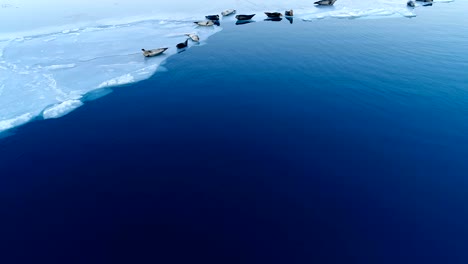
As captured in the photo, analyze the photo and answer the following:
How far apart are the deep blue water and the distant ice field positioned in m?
1.66

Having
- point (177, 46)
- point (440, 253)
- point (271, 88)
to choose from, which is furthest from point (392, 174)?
point (177, 46)

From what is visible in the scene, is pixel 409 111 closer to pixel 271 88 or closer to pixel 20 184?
pixel 271 88

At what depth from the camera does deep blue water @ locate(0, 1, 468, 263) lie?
824 cm

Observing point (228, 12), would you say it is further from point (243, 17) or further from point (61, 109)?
point (61, 109)

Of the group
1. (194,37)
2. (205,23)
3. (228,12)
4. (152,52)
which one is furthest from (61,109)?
(228,12)

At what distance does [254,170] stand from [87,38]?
19.0 metres

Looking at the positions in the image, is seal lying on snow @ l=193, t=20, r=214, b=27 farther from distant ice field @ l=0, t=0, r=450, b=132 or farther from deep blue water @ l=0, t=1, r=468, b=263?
deep blue water @ l=0, t=1, r=468, b=263

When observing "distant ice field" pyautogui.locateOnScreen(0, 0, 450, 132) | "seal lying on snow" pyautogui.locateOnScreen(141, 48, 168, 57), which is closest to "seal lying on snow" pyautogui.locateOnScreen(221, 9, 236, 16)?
"distant ice field" pyautogui.locateOnScreen(0, 0, 450, 132)

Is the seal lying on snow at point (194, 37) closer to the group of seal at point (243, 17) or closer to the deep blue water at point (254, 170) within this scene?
the group of seal at point (243, 17)

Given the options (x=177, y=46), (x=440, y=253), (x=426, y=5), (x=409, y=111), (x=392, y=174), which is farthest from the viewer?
(x=426, y=5)

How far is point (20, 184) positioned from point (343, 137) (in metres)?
12.0

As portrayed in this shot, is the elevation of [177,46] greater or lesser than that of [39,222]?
greater

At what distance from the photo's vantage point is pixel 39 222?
Answer: 8.95 m

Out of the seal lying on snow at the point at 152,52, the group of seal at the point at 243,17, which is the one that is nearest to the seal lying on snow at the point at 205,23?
the group of seal at the point at 243,17
